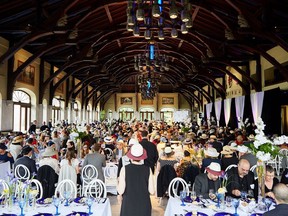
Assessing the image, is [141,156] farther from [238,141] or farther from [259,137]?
[238,141]

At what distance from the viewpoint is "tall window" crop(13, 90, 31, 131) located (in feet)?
48.9

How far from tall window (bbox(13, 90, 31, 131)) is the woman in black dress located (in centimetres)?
1258

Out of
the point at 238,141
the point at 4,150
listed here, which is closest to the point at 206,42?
the point at 238,141

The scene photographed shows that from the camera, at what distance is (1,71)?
41.4ft

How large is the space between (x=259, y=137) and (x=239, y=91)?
16.2 m

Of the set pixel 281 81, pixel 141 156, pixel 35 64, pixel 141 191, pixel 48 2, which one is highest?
pixel 48 2

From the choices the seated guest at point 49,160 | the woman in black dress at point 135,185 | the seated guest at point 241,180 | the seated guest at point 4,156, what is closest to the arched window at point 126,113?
the seated guest at point 4,156

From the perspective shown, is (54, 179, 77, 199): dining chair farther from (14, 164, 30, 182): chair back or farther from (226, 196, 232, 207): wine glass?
(226, 196, 232, 207): wine glass

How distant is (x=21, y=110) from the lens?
606 inches

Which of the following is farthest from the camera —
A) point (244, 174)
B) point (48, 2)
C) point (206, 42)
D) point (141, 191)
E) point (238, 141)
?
point (206, 42)

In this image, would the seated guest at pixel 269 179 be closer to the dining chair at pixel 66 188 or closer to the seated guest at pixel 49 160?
the dining chair at pixel 66 188

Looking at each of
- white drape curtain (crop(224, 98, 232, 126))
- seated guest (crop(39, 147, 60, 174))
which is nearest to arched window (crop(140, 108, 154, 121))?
white drape curtain (crop(224, 98, 232, 126))

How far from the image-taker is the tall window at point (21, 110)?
48.9 feet

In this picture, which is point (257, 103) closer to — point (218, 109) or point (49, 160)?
point (218, 109)
